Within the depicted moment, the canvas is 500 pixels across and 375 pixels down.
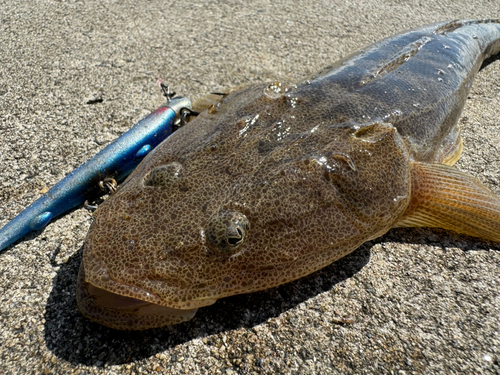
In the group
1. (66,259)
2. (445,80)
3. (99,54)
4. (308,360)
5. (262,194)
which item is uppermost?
(99,54)

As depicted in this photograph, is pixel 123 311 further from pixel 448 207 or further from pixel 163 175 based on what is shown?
pixel 448 207

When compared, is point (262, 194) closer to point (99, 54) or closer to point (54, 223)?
point (54, 223)

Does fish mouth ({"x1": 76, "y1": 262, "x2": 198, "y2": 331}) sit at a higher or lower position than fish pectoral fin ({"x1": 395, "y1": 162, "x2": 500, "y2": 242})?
higher

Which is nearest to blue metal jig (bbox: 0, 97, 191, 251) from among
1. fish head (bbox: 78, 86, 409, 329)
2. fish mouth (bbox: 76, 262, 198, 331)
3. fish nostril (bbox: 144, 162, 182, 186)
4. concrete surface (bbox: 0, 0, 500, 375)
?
concrete surface (bbox: 0, 0, 500, 375)

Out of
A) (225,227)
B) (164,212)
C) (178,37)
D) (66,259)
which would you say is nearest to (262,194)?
(225,227)

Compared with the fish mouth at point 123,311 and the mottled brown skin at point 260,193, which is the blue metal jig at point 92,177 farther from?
the fish mouth at point 123,311

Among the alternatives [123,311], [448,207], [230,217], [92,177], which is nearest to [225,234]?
[230,217]

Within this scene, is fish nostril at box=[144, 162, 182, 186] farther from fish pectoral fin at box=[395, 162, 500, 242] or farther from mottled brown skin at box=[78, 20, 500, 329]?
fish pectoral fin at box=[395, 162, 500, 242]
